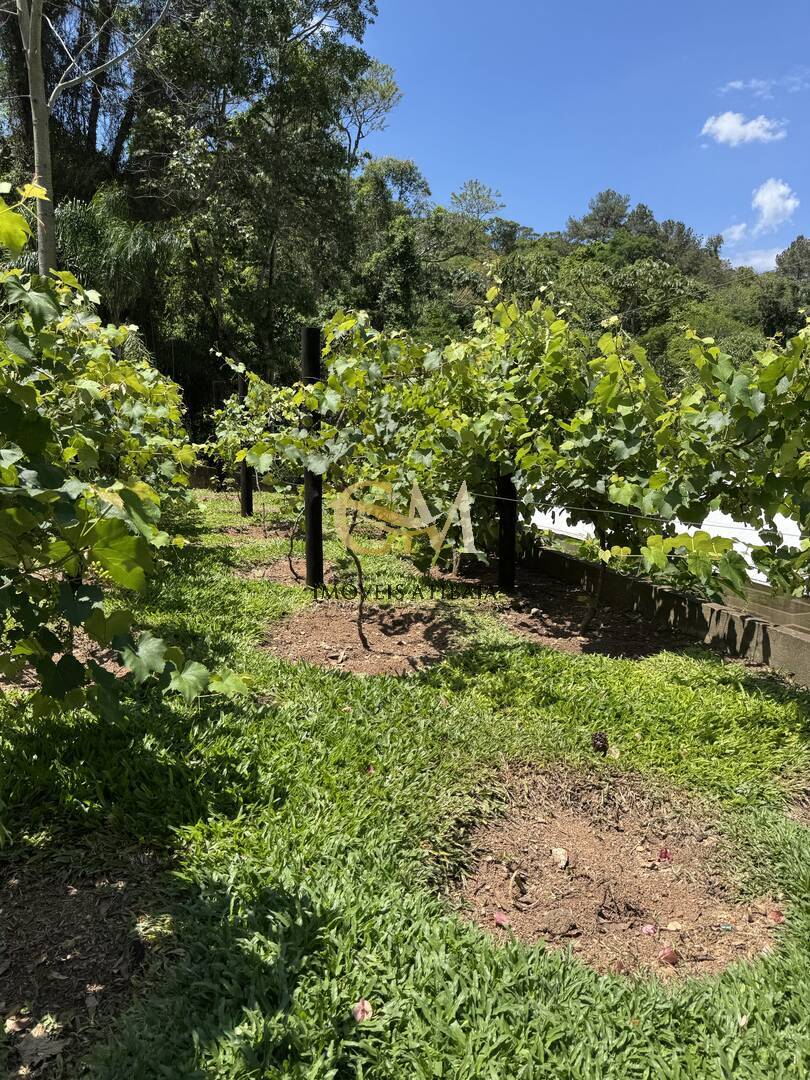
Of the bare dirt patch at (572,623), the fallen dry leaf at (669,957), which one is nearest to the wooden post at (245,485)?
the bare dirt patch at (572,623)

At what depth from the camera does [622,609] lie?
4.59 meters

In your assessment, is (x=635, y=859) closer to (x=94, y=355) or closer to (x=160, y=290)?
(x=94, y=355)

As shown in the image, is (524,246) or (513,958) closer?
(513,958)

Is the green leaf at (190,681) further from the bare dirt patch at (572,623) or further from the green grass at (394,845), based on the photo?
the bare dirt patch at (572,623)

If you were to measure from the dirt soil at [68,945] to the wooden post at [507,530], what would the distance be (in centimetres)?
323

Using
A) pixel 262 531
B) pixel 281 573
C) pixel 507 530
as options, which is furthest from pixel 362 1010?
pixel 262 531

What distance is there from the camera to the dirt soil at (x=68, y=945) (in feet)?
4.85

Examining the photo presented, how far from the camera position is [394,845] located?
2088mm

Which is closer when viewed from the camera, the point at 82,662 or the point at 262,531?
the point at 82,662

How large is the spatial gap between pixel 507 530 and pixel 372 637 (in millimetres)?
1357

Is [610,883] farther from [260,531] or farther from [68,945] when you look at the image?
[260,531]

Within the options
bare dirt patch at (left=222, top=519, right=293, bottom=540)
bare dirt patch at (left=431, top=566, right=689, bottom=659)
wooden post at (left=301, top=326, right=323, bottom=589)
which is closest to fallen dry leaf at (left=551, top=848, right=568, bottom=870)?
bare dirt patch at (left=431, top=566, right=689, bottom=659)

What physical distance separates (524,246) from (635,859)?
51.3 meters

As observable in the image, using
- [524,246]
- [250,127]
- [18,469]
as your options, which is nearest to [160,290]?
[250,127]
